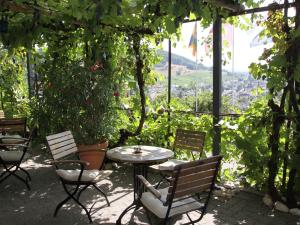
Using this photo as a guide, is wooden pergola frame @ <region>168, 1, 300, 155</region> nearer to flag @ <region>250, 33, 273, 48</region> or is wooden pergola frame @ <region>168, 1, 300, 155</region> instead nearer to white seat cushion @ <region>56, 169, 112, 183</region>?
flag @ <region>250, 33, 273, 48</region>

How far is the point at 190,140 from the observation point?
5.13 meters

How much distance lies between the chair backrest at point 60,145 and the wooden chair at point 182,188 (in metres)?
1.61

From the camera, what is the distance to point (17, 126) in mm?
6777

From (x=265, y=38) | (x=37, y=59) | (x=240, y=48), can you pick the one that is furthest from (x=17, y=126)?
(x=265, y=38)

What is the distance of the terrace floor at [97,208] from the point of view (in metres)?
4.07

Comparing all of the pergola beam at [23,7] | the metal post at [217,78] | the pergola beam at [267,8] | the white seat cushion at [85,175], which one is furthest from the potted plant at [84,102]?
the pergola beam at [267,8]

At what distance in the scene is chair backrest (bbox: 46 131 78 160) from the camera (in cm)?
458

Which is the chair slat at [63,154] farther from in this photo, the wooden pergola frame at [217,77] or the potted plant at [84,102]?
the wooden pergola frame at [217,77]

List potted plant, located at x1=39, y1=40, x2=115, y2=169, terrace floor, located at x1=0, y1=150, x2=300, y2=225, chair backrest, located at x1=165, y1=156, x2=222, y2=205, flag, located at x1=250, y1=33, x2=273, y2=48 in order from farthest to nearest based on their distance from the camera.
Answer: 1. potted plant, located at x1=39, y1=40, x2=115, y2=169
2. flag, located at x1=250, y1=33, x2=273, y2=48
3. terrace floor, located at x1=0, y1=150, x2=300, y2=225
4. chair backrest, located at x1=165, y1=156, x2=222, y2=205

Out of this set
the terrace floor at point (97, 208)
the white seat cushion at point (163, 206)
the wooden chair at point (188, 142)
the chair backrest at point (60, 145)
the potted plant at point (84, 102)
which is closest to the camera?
the white seat cushion at point (163, 206)

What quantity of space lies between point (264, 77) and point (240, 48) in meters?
1.50

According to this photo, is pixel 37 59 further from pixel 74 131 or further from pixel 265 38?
pixel 265 38

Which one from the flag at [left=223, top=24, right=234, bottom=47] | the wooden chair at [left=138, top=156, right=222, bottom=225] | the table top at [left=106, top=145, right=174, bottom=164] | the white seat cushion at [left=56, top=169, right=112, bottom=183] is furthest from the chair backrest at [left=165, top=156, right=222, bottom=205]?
the flag at [left=223, top=24, right=234, bottom=47]

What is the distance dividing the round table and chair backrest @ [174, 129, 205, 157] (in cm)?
67
